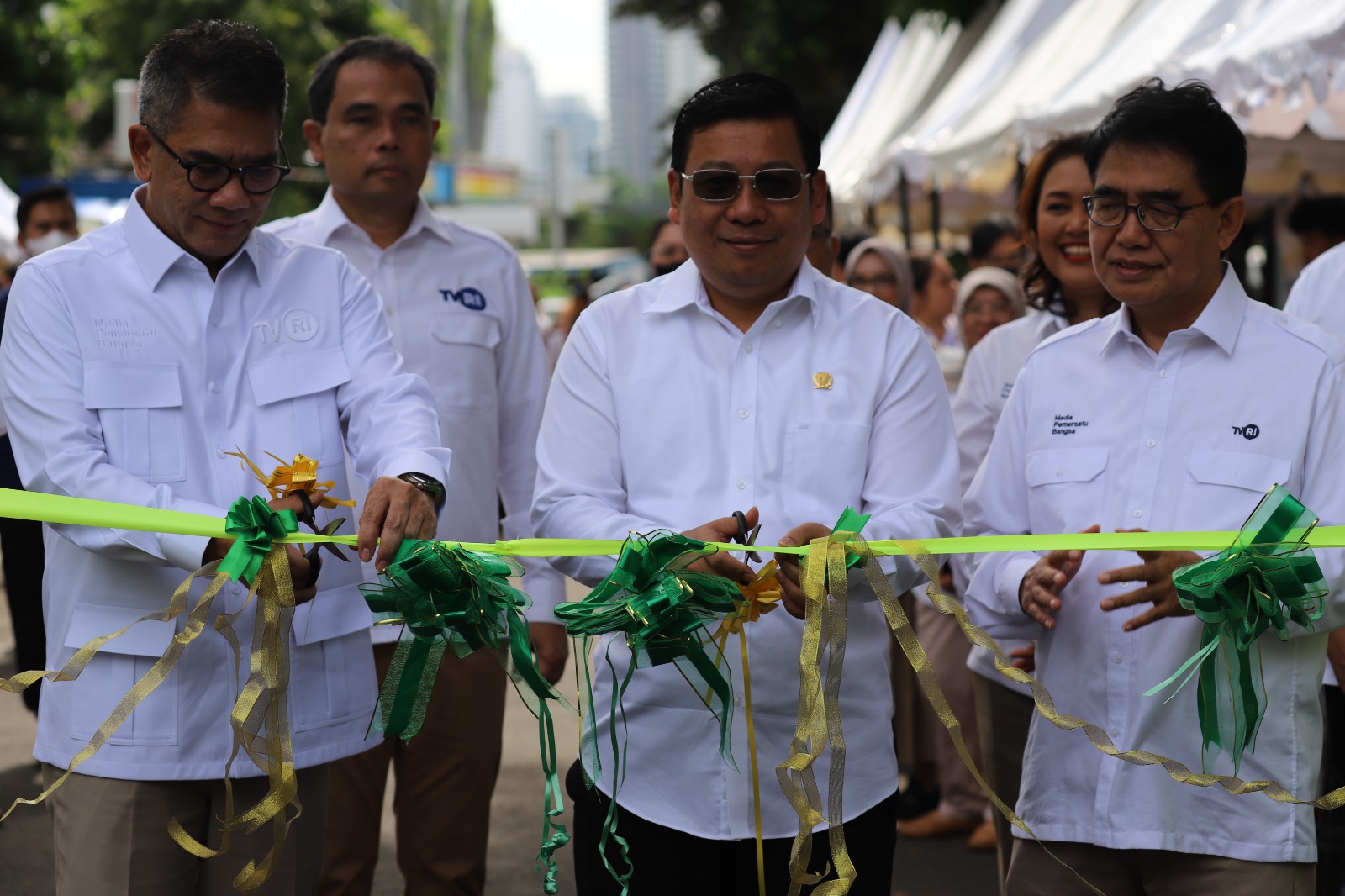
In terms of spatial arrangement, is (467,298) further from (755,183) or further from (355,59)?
(755,183)

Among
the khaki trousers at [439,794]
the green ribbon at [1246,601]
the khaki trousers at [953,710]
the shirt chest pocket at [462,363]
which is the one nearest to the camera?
the green ribbon at [1246,601]

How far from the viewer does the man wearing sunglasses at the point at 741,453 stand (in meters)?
2.88

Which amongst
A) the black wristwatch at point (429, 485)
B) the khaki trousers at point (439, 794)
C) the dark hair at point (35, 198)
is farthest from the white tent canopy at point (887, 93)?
the black wristwatch at point (429, 485)

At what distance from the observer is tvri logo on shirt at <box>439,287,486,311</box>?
438cm

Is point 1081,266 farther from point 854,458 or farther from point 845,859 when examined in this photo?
point 845,859

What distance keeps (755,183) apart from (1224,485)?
3.67 ft

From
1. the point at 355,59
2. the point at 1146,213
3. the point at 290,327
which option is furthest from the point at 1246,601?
the point at 355,59

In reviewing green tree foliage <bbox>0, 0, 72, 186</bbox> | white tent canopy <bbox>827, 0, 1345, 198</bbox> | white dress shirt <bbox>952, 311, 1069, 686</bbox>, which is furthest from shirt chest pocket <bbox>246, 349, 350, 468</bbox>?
green tree foliage <bbox>0, 0, 72, 186</bbox>

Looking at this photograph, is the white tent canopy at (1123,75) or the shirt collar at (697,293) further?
the white tent canopy at (1123,75)

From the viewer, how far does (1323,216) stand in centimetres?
645

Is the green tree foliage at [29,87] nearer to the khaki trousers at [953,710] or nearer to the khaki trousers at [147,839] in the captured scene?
the khaki trousers at [953,710]

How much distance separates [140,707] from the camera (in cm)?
284

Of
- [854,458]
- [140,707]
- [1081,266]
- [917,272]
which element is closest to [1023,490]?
[854,458]

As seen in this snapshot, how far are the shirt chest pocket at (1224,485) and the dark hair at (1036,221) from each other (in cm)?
156
